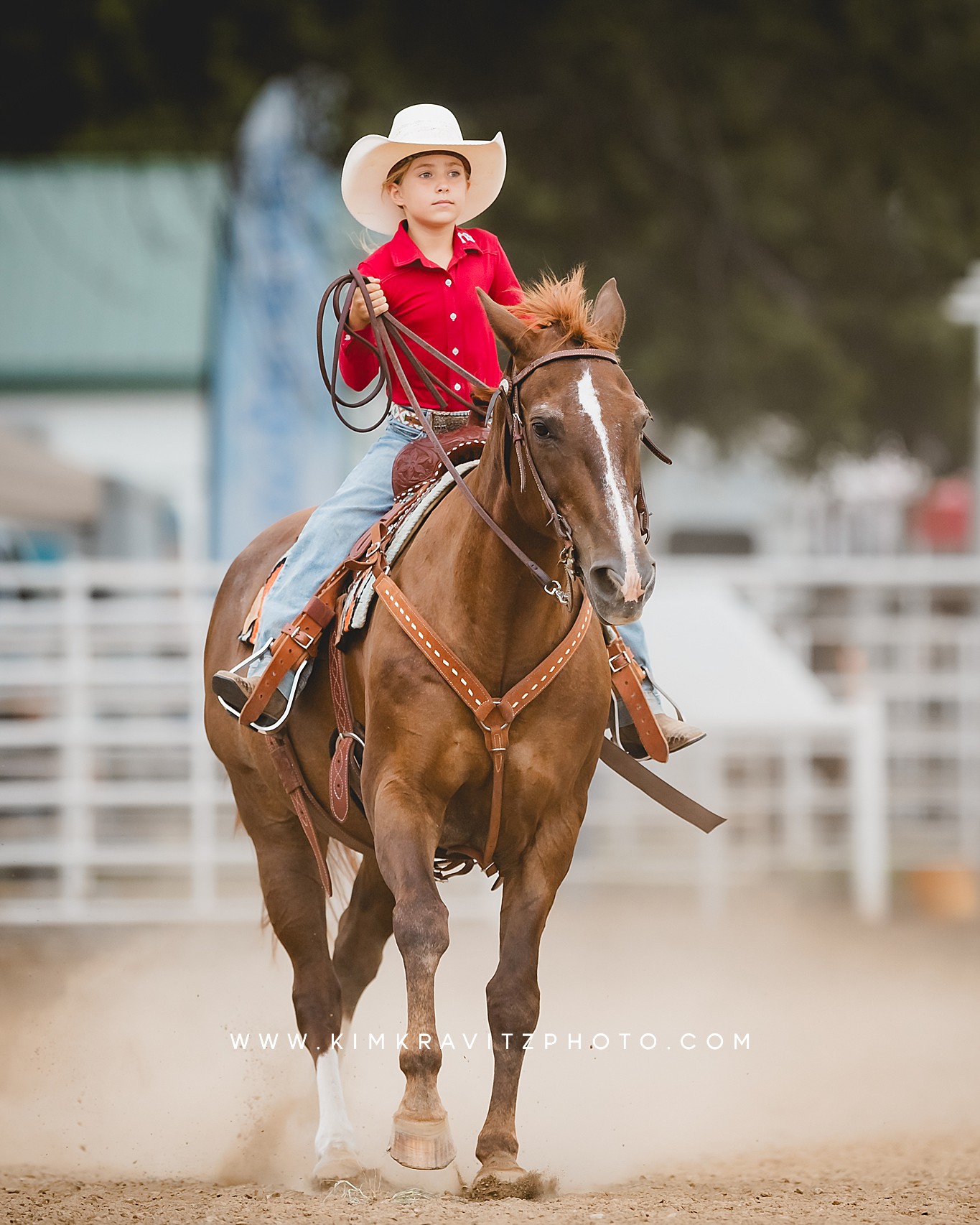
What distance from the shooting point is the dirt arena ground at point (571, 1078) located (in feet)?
15.1

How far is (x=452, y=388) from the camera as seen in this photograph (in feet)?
15.2

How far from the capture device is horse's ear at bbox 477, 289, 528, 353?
13.0ft

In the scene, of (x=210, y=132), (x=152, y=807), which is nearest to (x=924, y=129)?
(x=210, y=132)

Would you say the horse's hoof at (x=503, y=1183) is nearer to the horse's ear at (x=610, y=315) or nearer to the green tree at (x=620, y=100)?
the horse's ear at (x=610, y=315)

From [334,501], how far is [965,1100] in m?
3.52

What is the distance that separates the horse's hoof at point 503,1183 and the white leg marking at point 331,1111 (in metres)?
0.84

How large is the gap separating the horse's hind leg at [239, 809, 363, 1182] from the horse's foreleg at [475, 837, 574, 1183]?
79cm

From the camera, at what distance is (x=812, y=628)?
1271 cm

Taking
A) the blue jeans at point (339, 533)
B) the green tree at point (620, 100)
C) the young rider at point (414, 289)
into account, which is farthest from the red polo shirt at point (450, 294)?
the green tree at point (620, 100)

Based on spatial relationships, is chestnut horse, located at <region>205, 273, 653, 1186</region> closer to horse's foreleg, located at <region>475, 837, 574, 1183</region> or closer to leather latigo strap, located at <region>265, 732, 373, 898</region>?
horse's foreleg, located at <region>475, 837, 574, 1183</region>

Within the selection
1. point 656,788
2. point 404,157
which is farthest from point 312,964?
point 404,157

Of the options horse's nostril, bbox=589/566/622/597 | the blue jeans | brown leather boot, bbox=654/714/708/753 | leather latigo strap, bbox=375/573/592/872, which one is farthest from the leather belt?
horse's nostril, bbox=589/566/622/597

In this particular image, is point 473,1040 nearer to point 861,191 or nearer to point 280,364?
point 280,364

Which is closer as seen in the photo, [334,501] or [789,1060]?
[334,501]
